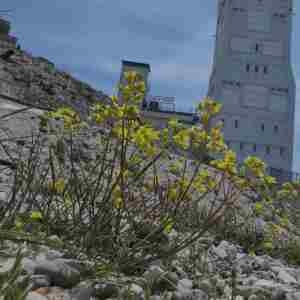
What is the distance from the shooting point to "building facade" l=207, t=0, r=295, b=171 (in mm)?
36406

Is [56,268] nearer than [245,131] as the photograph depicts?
Yes

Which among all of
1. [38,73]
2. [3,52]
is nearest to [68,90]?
[38,73]

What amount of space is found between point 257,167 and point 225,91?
115ft

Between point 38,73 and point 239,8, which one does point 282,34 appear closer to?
point 239,8

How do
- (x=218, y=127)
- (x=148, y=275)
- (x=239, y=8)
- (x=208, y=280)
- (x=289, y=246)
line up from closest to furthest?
1. (x=148, y=275)
2. (x=208, y=280)
3. (x=218, y=127)
4. (x=289, y=246)
5. (x=239, y=8)

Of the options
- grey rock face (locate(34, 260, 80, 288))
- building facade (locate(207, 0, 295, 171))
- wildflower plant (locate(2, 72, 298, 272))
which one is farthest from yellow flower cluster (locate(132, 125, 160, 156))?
building facade (locate(207, 0, 295, 171))

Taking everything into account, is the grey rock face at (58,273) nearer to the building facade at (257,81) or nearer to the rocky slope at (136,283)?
the rocky slope at (136,283)

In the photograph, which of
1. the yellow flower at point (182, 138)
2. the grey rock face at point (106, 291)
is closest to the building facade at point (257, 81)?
the yellow flower at point (182, 138)

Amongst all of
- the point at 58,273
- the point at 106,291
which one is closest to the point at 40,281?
the point at 58,273

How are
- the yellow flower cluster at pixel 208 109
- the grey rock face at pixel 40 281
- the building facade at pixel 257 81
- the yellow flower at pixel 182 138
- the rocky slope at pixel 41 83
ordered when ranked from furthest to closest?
the building facade at pixel 257 81 → the rocky slope at pixel 41 83 → the yellow flower at pixel 182 138 → the yellow flower cluster at pixel 208 109 → the grey rock face at pixel 40 281

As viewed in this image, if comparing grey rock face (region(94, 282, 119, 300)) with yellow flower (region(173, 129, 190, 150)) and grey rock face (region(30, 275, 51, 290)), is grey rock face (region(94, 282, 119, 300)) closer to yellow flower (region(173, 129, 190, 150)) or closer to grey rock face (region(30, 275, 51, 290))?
grey rock face (region(30, 275, 51, 290))

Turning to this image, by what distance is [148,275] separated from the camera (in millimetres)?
1537

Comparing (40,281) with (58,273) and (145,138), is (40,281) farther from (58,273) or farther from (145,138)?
(145,138)

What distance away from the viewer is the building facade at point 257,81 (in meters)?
36.4
